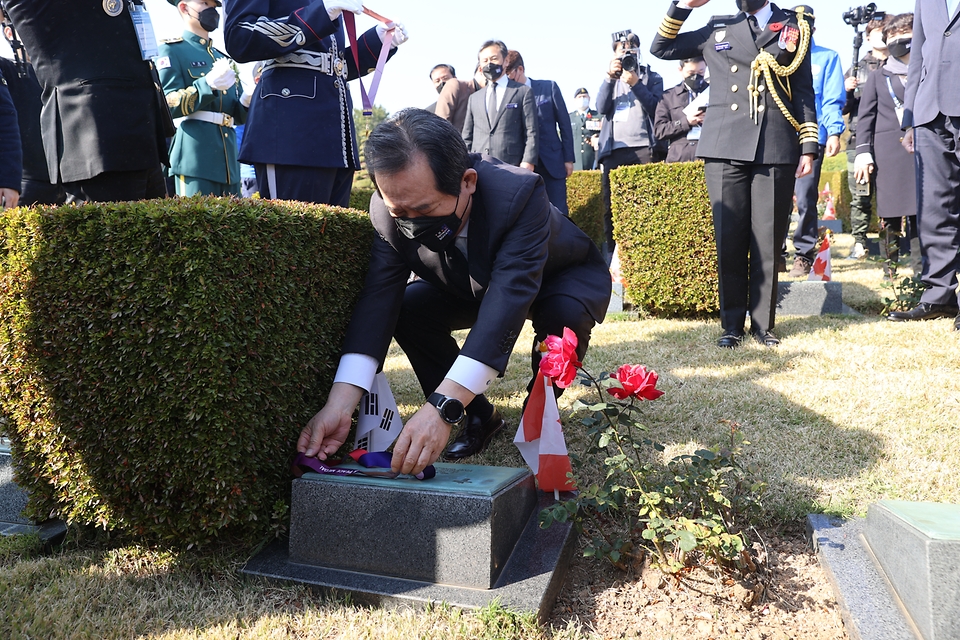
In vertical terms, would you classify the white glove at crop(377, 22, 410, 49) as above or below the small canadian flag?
above

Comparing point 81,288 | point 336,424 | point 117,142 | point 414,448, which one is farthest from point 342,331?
point 117,142

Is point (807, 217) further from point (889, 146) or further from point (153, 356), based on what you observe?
point (153, 356)

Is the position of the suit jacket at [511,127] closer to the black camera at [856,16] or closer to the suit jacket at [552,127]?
the suit jacket at [552,127]

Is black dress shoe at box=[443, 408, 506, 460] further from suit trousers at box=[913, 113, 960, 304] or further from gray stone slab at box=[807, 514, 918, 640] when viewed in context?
suit trousers at box=[913, 113, 960, 304]

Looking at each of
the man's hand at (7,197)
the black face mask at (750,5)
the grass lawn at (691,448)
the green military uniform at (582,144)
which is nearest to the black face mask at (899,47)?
the black face mask at (750,5)

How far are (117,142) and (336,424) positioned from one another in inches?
63.9

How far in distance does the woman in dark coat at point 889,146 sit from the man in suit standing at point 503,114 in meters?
3.02

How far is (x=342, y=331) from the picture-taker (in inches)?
95.8

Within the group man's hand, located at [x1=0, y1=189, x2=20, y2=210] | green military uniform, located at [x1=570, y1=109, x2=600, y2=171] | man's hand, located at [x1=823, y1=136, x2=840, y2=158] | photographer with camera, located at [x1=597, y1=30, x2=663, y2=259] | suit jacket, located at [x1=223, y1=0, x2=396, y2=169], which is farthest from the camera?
green military uniform, located at [x1=570, y1=109, x2=600, y2=171]

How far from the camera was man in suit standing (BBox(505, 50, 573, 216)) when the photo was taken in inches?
278

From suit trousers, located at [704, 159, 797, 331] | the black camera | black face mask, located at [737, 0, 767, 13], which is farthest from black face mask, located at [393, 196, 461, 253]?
the black camera

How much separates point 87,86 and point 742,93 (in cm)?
363

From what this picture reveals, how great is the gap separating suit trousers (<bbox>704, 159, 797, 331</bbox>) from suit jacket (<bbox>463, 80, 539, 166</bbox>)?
2.49m

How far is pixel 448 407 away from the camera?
2057mm
